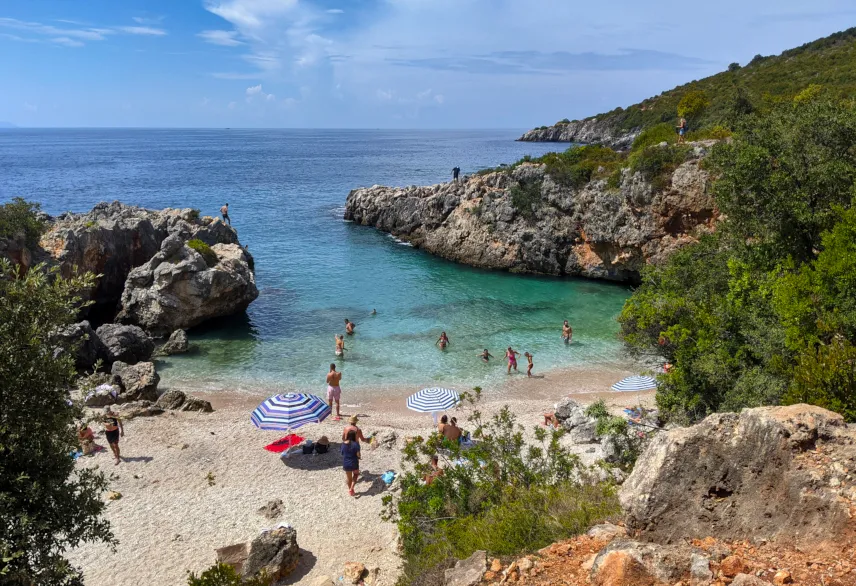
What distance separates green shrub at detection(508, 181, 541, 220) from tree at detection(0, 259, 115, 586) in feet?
117

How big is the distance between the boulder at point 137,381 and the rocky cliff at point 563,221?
2406 centimetres

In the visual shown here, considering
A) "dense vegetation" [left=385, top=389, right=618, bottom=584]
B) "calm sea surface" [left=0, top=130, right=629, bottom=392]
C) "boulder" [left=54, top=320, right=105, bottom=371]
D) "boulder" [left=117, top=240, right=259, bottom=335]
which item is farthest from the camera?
"boulder" [left=117, top=240, right=259, bottom=335]

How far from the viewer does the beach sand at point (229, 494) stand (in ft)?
35.8

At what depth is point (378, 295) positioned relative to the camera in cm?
3419

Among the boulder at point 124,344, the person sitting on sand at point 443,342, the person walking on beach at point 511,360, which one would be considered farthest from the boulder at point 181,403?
the person walking on beach at point 511,360

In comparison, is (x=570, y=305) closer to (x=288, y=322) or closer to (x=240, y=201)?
(x=288, y=322)

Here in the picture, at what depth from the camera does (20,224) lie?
2744 cm

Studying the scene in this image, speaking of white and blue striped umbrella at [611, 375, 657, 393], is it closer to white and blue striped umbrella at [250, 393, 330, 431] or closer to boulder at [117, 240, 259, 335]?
white and blue striped umbrella at [250, 393, 330, 431]

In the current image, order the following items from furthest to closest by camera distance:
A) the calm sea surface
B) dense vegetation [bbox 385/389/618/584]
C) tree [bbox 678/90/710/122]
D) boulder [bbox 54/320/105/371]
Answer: tree [bbox 678/90/710/122], the calm sea surface, boulder [bbox 54/320/105/371], dense vegetation [bbox 385/389/618/584]

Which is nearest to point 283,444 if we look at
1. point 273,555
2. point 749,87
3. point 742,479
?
point 273,555

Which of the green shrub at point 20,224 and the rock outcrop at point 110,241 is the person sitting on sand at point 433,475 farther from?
the green shrub at point 20,224

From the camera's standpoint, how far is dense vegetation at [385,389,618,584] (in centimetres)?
748

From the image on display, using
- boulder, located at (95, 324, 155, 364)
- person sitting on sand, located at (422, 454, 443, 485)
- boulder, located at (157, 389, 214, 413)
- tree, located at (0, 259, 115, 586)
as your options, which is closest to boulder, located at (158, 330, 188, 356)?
boulder, located at (95, 324, 155, 364)

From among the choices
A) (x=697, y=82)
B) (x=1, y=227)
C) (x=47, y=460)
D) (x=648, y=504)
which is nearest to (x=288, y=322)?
(x=1, y=227)
